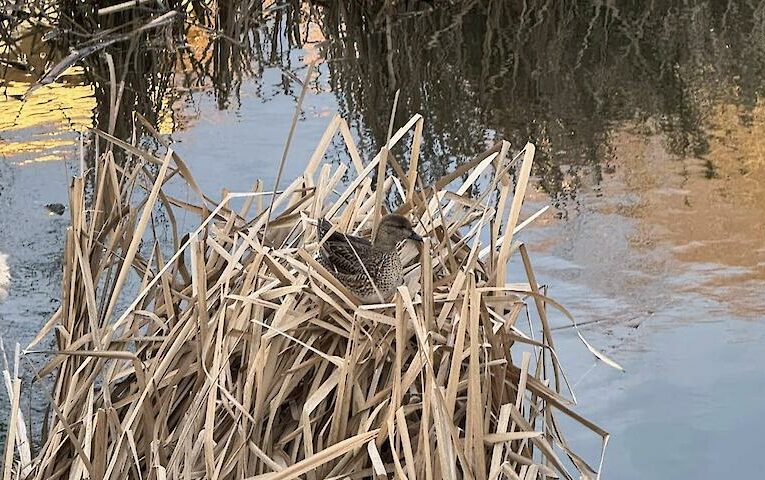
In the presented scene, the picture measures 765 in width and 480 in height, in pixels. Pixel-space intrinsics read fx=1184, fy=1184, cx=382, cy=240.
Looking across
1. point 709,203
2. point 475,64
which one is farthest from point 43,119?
point 709,203

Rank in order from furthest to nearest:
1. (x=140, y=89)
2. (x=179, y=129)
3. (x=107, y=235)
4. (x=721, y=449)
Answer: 1. (x=140, y=89)
2. (x=179, y=129)
3. (x=721, y=449)
4. (x=107, y=235)

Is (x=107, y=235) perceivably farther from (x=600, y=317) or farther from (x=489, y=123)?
(x=489, y=123)

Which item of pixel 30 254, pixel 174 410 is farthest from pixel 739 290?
pixel 30 254

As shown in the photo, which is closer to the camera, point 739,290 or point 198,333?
point 198,333

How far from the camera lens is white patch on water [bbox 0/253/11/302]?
2.97 meters

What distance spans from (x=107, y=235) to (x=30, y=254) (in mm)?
1030

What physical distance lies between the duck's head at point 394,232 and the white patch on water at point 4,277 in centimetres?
132

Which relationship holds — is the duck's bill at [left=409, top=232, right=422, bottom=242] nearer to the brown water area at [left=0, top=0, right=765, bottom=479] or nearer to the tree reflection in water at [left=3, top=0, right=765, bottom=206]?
the brown water area at [left=0, top=0, right=765, bottom=479]

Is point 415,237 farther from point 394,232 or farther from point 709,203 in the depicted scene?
point 709,203

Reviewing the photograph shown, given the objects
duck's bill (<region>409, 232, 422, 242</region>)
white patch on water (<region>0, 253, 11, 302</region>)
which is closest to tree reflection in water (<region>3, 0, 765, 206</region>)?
white patch on water (<region>0, 253, 11, 302</region>)

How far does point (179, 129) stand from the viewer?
13.1 ft

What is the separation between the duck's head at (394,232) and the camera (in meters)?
2.02

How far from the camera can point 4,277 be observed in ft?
9.99

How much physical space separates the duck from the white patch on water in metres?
1.26
